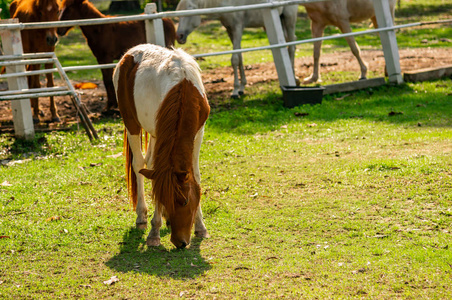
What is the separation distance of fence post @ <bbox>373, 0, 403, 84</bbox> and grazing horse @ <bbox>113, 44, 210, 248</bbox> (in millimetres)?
6739

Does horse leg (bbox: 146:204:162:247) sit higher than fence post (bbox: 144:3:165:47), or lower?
lower

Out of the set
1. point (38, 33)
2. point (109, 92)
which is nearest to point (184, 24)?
point (109, 92)

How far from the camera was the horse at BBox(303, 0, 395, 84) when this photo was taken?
11.5m

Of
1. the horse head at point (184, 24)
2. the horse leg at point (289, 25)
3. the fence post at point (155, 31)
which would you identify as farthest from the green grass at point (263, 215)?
the horse leg at point (289, 25)

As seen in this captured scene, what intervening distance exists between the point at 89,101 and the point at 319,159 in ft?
18.1

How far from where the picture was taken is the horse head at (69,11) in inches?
396

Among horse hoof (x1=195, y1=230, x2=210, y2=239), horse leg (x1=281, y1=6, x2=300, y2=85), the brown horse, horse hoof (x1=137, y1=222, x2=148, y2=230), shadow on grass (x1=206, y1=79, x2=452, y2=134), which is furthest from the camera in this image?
horse leg (x1=281, y1=6, x2=300, y2=85)

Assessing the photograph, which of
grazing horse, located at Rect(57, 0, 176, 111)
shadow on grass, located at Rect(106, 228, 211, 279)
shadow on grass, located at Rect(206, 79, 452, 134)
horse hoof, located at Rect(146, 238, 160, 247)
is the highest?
grazing horse, located at Rect(57, 0, 176, 111)

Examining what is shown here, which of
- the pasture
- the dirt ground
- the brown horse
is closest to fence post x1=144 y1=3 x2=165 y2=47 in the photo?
the pasture

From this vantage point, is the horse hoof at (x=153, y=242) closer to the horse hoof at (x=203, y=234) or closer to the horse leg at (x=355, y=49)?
the horse hoof at (x=203, y=234)

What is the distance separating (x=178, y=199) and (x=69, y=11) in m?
6.97

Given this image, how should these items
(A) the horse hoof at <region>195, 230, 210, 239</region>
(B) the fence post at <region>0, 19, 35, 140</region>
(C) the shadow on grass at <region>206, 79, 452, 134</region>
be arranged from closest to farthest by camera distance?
(A) the horse hoof at <region>195, 230, 210, 239</region>, (B) the fence post at <region>0, 19, 35, 140</region>, (C) the shadow on grass at <region>206, 79, 452, 134</region>

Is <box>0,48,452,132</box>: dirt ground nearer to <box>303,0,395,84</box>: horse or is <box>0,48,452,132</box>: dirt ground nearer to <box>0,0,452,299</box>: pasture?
<box>303,0,395,84</box>: horse

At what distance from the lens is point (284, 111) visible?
9391mm
